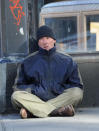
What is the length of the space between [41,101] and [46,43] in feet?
2.42

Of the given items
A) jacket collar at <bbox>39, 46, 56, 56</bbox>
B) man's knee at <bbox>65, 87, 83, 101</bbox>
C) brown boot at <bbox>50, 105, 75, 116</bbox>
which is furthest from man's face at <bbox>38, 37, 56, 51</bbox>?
brown boot at <bbox>50, 105, 75, 116</bbox>

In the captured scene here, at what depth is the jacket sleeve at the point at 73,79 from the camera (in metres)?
4.95

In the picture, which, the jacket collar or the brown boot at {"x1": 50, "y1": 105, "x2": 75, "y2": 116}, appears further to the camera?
the jacket collar

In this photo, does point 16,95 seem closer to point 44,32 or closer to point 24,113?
point 24,113

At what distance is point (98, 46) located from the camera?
218 inches

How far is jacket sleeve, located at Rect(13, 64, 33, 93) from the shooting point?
193 inches

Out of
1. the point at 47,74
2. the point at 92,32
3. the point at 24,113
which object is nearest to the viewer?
the point at 24,113

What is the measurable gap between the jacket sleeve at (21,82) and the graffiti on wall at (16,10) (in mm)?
660

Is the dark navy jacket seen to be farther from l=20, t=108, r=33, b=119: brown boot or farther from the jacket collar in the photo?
→ l=20, t=108, r=33, b=119: brown boot

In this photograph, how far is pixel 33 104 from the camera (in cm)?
466

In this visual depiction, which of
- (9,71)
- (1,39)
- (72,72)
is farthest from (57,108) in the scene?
(1,39)

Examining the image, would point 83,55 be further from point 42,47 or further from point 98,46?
point 42,47

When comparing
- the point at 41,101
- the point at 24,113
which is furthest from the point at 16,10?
the point at 24,113

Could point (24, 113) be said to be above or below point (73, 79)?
below
